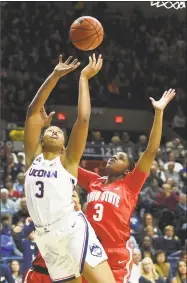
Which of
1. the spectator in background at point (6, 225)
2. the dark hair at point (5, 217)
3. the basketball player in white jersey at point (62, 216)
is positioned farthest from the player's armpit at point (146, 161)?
the dark hair at point (5, 217)

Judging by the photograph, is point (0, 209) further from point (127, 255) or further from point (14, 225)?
point (127, 255)

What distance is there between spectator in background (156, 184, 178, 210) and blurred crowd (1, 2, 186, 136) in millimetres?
4886

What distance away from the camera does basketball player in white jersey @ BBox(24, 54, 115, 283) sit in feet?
17.4

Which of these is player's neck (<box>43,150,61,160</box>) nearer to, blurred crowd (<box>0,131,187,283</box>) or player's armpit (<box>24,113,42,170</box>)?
player's armpit (<box>24,113,42,170</box>)

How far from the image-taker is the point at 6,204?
40.9ft

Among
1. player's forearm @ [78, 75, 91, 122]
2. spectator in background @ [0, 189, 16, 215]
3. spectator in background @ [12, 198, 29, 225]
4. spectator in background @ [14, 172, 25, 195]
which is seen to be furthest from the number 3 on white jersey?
spectator in background @ [14, 172, 25, 195]

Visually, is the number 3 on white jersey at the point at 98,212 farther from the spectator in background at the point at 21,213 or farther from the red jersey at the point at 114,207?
the spectator in background at the point at 21,213

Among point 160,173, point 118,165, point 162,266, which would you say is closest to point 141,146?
point 160,173

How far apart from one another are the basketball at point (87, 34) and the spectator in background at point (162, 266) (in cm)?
589

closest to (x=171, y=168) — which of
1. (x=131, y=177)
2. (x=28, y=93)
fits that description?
(x=28, y=93)

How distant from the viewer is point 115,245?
20.0 ft

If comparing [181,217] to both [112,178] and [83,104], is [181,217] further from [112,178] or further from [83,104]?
[83,104]

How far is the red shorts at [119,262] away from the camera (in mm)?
6098

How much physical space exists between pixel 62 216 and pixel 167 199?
929 cm
